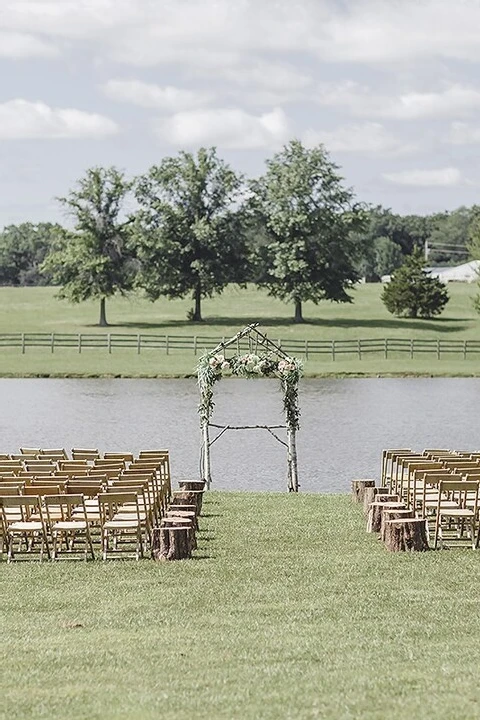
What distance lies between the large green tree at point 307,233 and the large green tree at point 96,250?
9.40 m

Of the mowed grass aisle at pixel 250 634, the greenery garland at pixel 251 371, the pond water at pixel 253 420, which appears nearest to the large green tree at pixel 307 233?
the pond water at pixel 253 420

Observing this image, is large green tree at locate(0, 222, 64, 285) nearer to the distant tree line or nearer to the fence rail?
the distant tree line

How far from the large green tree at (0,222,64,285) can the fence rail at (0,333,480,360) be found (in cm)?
8650

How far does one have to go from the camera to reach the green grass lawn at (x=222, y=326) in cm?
6562

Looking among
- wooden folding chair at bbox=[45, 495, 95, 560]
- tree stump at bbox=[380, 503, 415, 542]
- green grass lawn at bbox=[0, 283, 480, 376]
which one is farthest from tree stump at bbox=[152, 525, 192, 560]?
green grass lawn at bbox=[0, 283, 480, 376]

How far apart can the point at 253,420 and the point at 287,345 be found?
3440 centimetres

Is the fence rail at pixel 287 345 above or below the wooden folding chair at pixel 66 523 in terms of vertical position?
below

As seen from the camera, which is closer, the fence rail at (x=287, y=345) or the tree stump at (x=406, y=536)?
the tree stump at (x=406, y=536)

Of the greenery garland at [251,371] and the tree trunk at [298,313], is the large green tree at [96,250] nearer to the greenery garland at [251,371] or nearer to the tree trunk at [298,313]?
the tree trunk at [298,313]

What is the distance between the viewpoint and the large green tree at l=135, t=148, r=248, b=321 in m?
93.5

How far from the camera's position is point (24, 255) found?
17738cm

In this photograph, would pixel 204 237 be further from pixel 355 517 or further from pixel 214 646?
pixel 214 646

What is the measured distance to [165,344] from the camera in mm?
77812

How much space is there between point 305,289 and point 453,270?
6398cm
